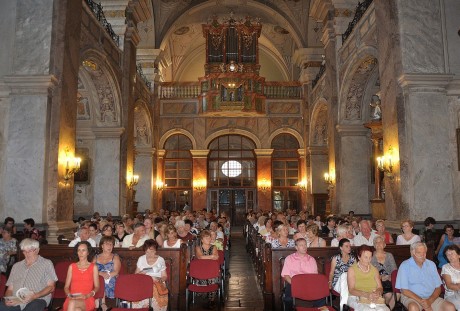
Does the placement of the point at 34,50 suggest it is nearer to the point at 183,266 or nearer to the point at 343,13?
the point at 183,266

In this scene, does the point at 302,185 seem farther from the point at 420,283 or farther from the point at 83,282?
the point at 83,282

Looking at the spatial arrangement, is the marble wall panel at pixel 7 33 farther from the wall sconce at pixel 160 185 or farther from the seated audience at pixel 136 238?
the wall sconce at pixel 160 185

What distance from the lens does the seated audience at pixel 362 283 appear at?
5059mm

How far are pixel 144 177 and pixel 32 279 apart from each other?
16.6m

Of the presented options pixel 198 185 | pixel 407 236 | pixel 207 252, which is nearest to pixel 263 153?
pixel 198 185

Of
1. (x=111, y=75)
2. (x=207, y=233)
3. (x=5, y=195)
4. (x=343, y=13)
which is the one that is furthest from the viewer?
(x=343, y=13)

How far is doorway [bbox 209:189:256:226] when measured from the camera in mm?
25000

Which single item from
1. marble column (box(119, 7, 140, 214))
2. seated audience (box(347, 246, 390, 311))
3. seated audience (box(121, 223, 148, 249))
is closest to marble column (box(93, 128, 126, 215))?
marble column (box(119, 7, 140, 214))

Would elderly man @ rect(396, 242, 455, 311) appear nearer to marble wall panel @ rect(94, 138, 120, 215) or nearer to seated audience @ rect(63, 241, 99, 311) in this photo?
seated audience @ rect(63, 241, 99, 311)

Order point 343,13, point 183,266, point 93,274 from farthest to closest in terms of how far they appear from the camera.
A: point 343,13 → point 183,266 → point 93,274

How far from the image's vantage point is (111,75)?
14.3 metres

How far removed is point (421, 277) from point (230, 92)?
18.0 meters

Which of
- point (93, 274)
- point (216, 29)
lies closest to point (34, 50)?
point (93, 274)

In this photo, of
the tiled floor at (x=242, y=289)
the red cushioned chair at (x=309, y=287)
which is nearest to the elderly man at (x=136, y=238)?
the tiled floor at (x=242, y=289)
